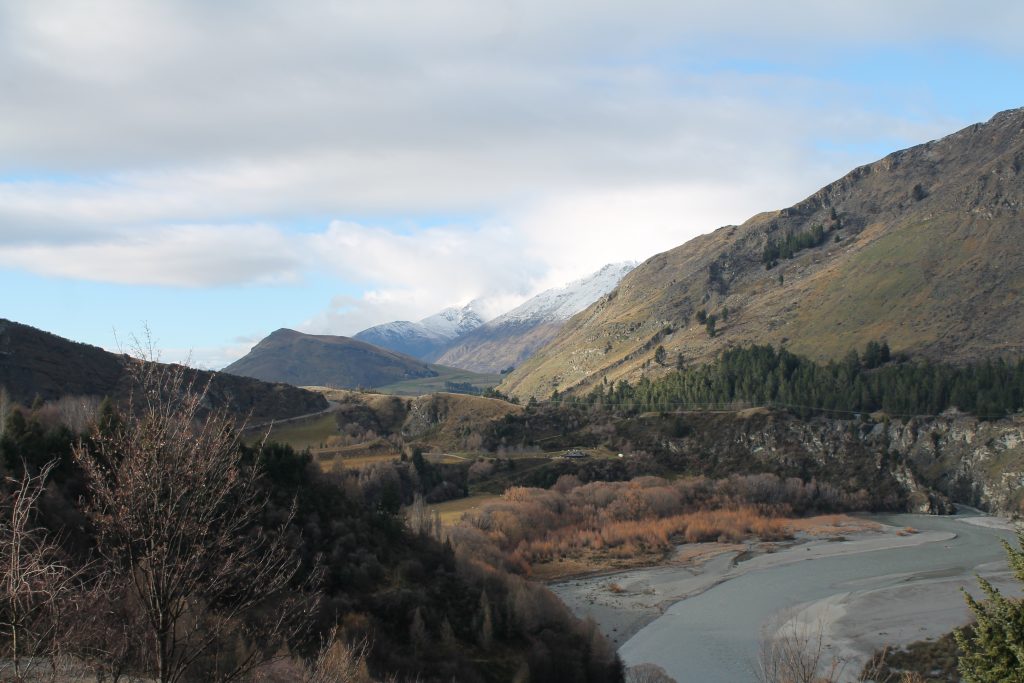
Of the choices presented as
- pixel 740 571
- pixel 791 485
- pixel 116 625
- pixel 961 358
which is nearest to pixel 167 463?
pixel 116 625

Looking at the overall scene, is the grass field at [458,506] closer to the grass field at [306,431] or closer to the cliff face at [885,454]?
the grass field at [306,431]

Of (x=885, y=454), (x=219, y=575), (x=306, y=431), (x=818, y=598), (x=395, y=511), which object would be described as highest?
(x=219, y=575)

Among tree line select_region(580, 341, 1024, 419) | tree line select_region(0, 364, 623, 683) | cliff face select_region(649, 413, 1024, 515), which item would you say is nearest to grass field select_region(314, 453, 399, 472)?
tree line select_region(0, 364, 623, 683)

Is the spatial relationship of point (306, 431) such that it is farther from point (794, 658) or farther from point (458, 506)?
point (794, 658)

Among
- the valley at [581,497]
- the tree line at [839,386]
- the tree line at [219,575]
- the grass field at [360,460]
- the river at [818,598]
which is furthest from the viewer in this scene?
the tree line at [839,386]

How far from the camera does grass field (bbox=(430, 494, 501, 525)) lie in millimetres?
92800

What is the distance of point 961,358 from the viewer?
139 meters

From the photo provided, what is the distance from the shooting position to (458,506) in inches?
3967

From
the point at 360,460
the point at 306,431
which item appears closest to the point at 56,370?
the point at 306,431

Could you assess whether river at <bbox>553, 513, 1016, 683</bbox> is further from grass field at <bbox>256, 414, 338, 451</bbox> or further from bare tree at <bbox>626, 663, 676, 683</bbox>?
grass field at <bbox>256, 414, 338, 451</bbox>

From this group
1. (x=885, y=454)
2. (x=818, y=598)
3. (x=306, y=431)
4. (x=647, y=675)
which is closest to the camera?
(x=647, y=675)

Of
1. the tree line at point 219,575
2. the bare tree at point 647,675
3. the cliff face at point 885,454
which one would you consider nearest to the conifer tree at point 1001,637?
the tree line at point 219,575

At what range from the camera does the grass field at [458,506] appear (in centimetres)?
9280

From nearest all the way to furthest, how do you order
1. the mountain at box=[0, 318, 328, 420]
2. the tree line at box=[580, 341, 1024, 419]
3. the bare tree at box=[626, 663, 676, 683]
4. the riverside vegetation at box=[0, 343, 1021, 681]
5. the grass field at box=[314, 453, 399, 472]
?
1. the riverside vegetation at box=[0, 343, 1021, 681]
2. the bare tree at box=[626, 663, 676, 683]
3. the grass field at box=[314, 453, 399, 472]
4. the mountain at box=[0, 318, 328, 420]
5. the tree line at box=[580, 341, 1024, 419]
